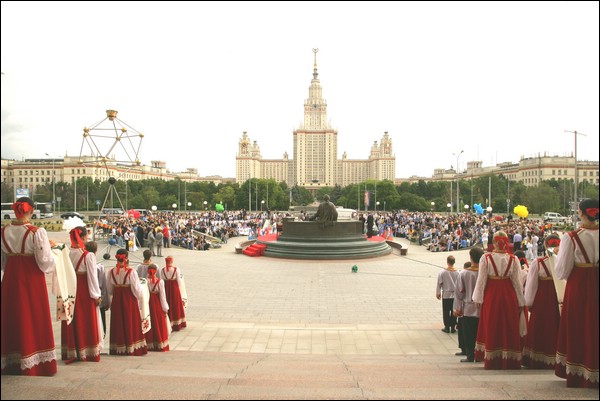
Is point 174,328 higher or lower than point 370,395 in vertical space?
lower

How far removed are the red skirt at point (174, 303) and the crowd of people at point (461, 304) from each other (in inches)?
0.8

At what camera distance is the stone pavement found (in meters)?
3.59

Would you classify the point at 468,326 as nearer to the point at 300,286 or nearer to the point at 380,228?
the point at 300,286

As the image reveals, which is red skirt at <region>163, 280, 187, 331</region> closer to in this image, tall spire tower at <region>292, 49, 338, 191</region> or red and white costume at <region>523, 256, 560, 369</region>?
red and white costume at <region>523, 256, 560, 369</region>

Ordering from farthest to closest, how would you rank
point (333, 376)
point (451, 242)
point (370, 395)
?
point (451, 242)
point (333, 376)
point (370, 395)

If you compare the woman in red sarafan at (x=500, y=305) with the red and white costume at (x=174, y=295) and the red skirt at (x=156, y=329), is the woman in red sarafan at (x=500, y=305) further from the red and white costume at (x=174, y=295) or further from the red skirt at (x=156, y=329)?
the red and white costume at (x=174, y=295)

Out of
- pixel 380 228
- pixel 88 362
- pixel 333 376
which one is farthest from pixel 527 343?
pixel 380 228

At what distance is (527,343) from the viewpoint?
18.6 feet

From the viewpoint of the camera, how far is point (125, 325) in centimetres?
633

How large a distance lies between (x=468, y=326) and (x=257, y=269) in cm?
1162

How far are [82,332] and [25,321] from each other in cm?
125

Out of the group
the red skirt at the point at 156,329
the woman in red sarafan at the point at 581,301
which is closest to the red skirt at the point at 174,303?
the red skirt at the point at 156,329

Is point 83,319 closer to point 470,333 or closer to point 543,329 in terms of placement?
point 470,333

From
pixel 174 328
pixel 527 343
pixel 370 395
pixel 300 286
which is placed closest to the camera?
pixel 370 395
